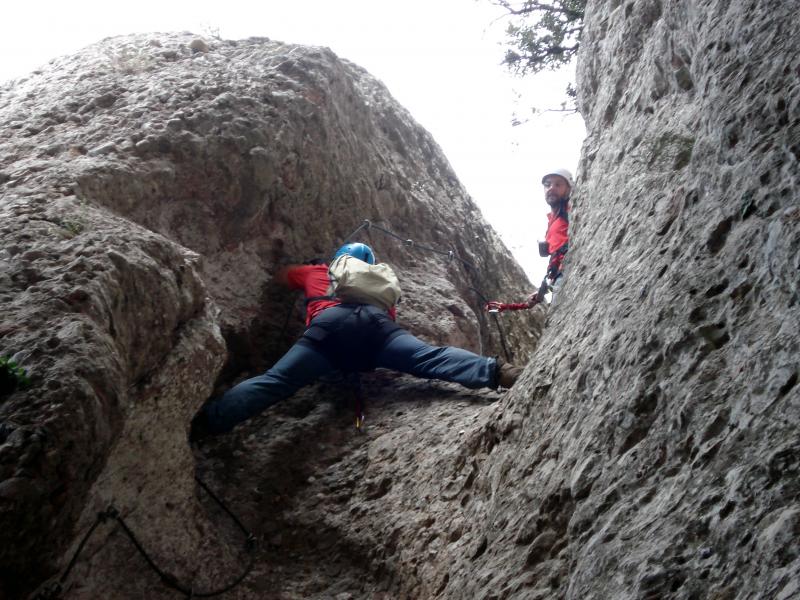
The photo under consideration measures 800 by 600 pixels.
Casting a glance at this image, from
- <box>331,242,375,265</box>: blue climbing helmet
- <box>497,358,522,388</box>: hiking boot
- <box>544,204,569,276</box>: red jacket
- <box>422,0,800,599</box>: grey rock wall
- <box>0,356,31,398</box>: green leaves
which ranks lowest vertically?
<box>422,0,800,599</box>: grey rock wall

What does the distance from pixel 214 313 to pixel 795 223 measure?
13.1ft

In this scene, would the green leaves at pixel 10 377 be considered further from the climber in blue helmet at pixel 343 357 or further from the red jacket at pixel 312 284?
the red jacket at pixel 312 284

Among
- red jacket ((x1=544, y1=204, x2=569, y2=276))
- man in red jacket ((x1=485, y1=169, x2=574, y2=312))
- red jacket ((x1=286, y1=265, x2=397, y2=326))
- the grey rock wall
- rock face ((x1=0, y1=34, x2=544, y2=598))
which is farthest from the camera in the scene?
man in red jacket ((x1=485, y1=169, x2=574, y2=312))

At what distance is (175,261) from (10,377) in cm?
171

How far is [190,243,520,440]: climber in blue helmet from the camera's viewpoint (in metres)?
5.92

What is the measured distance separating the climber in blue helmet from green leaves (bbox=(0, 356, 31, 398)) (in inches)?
85.3

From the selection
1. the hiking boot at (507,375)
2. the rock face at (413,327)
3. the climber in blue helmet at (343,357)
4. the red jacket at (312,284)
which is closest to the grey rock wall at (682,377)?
the rock face at (413,327)

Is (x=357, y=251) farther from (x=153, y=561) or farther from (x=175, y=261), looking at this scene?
(x=153, y=561)

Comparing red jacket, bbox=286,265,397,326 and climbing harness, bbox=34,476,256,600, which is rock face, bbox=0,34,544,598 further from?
red jacket, bbox=286,265,397,326

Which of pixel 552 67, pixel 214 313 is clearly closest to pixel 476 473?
pixel 214 313

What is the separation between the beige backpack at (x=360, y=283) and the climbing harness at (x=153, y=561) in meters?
1.90

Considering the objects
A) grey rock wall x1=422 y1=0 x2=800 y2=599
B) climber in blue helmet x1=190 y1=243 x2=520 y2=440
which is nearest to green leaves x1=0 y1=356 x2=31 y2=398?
climber in blue helmet x1=190 y1=243 x2=520 y2=440

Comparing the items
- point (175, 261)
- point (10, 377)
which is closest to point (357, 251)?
point (175, 261)

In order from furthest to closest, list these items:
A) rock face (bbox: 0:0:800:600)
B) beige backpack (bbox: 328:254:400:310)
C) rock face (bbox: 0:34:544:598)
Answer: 1. beige backpack (bbox: 328:254:400:310)
2. rock face (bbox: 0:34:544:598)
3. rock face (bbox: 0:0:800:600)
